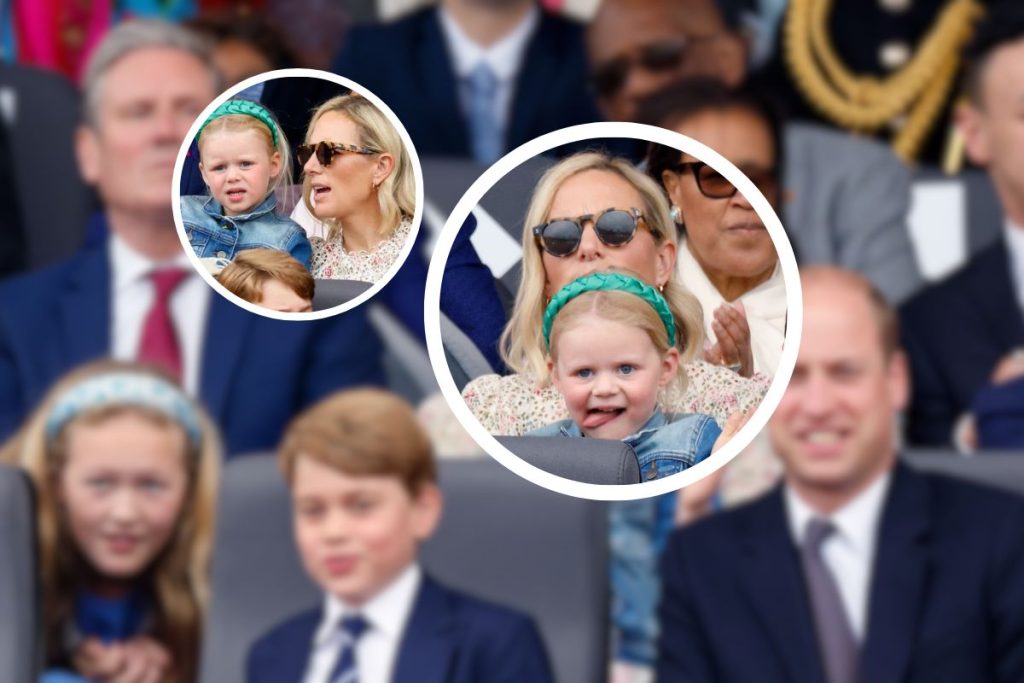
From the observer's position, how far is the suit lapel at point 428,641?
151 cm

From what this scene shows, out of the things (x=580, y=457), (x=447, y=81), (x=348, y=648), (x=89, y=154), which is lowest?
(x=348, y=648)

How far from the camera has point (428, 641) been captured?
5.00 feet

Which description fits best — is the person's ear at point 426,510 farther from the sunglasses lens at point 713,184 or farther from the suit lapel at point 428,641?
the sunglasses lens at point 713,184

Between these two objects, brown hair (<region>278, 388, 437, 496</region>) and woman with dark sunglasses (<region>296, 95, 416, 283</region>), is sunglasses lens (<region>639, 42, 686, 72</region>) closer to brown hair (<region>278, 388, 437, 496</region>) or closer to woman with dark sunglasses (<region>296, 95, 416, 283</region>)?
brown hair (<region>278, 388, 437, 496</region>)

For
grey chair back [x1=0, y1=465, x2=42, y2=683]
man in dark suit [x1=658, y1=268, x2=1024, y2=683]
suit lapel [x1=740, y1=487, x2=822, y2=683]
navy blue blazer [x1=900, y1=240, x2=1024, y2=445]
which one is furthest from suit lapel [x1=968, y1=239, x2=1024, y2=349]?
grey chair back [x1=0, y1=465, x2=42, y2=683]

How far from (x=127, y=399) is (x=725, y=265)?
105 cm

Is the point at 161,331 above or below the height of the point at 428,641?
above

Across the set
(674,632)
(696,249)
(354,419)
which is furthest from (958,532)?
(696,249)

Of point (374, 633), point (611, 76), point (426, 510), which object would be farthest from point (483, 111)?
point (374, 633)

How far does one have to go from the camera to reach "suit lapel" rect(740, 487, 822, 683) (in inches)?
60.4

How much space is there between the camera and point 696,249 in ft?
2.23

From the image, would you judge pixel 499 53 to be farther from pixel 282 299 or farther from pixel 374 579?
pixel 282 299

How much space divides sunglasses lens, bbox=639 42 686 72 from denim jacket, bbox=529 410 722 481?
1.23 meters

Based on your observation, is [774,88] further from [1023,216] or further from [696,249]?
[696,249]
